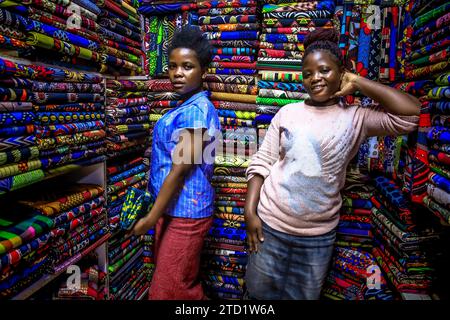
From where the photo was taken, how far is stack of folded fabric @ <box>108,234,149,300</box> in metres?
1.78

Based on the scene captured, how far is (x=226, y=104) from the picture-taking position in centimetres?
185

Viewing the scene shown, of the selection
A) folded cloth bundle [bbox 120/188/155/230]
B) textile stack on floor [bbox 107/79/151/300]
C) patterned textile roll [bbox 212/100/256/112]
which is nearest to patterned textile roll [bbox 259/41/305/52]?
patterned textile roll [bbox 212/100/256/112]

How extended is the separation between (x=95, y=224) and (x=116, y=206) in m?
0.23

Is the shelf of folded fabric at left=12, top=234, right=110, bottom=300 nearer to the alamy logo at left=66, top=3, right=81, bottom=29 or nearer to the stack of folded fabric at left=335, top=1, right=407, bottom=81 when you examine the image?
the alamy logo at left=66, top=3, right=81, bottom=29

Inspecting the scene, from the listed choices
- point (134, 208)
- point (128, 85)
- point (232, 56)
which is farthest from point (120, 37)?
point (134, 208)

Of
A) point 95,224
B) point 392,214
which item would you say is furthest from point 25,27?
point 392,214

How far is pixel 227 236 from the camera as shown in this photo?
1.93 m

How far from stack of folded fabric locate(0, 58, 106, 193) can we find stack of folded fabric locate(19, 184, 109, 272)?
152 mm

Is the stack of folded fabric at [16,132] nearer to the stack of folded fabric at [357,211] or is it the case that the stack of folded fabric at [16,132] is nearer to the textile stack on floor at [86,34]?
the textile stack on floor at [86,34]

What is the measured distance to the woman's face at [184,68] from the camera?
4.37 feet

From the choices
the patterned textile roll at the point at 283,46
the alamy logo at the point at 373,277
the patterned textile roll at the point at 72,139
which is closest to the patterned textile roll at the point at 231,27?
the patterned textile roll at the point at 283,46

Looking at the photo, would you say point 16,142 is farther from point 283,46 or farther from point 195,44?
point 283,46

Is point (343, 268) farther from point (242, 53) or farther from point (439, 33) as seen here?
point (242, 53)

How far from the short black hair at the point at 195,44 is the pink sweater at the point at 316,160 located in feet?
1.68
